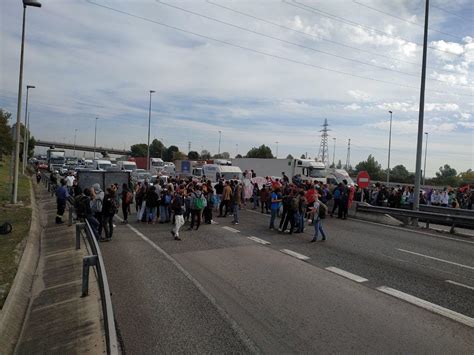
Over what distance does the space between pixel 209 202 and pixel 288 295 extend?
31.0 ft

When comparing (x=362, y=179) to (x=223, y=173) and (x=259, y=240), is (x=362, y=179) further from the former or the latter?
(x=223, y=173)

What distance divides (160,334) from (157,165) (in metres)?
Result: 50.3

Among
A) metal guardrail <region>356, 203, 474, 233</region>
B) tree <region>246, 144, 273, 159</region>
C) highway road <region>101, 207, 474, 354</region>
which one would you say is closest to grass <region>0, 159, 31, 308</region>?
highway road <region>101, 207, 474, 354</region>

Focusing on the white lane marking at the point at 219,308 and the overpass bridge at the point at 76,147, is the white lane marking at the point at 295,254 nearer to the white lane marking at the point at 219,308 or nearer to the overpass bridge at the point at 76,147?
the white lane marking at the point at 219,308

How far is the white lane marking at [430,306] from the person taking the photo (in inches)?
242

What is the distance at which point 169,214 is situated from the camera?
16875 millimetres

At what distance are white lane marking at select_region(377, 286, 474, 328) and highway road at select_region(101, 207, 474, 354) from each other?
0.07ft

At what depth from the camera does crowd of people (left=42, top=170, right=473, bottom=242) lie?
39.5 ft

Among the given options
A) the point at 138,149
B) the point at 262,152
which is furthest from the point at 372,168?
the point at 138,149

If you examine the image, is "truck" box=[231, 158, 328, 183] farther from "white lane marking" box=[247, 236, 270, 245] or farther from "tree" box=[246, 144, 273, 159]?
"tree" box=[246, 144, 273, 159]

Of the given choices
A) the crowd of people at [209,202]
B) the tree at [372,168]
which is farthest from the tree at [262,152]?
the crowd of people at [209,202]

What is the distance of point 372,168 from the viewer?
91.8 meters

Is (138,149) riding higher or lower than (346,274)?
higher

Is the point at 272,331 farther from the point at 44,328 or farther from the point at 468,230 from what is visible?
the point at 468,230
